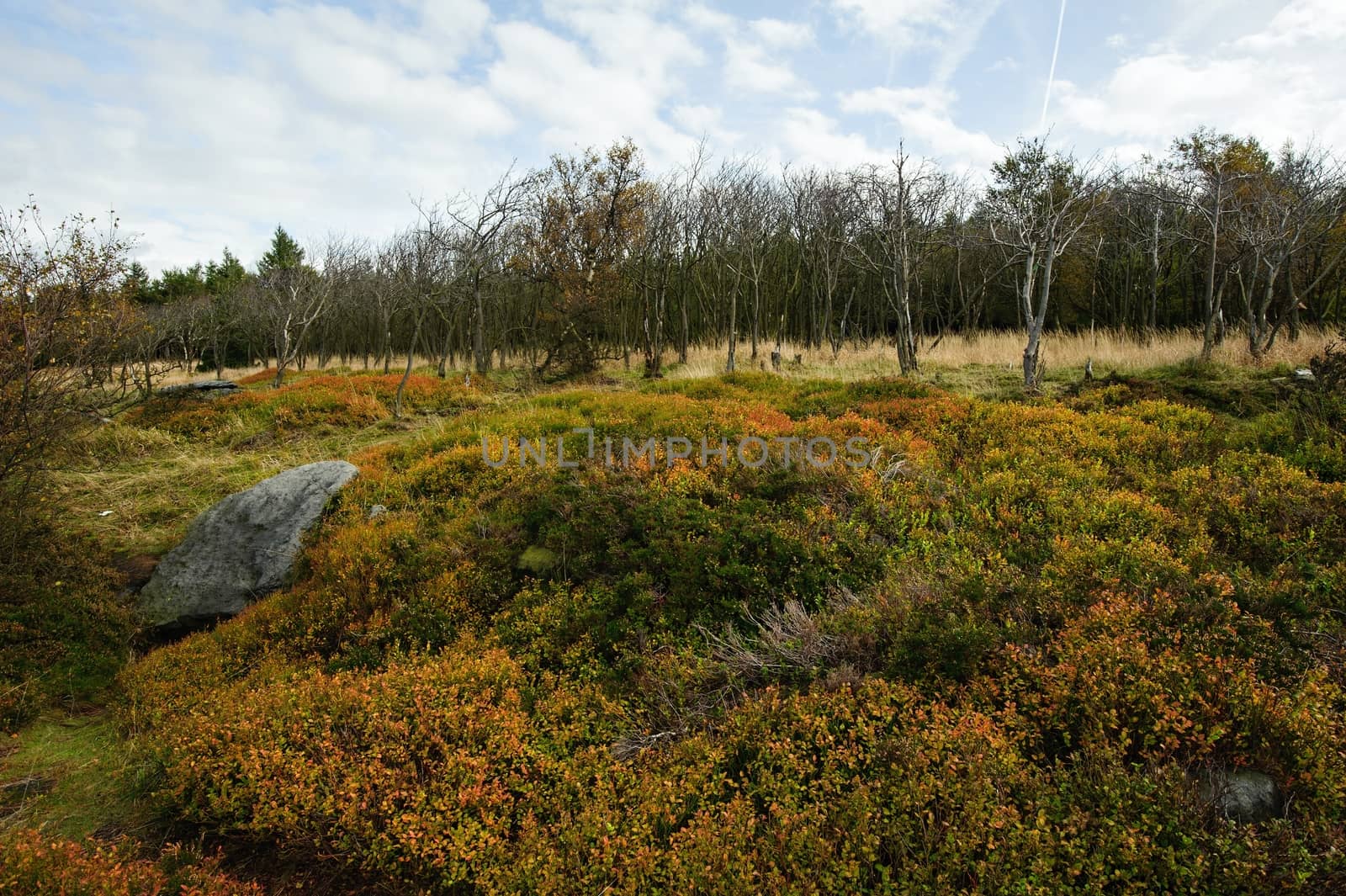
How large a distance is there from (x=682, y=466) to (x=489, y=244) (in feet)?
56.6

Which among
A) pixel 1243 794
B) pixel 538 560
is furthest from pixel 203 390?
pixel 1243 794

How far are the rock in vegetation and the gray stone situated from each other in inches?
734

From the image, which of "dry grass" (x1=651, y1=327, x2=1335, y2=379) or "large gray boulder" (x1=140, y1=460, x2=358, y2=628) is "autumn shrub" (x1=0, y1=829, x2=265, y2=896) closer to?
"large gray boulder" (x1=140, y1=460, x2=358, y2=628)

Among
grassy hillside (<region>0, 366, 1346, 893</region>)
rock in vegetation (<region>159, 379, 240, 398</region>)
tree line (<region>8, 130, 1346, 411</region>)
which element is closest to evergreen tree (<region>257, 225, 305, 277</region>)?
tree line (<region>8, 130, 1346, 411</region>)

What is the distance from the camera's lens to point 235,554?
7730mm

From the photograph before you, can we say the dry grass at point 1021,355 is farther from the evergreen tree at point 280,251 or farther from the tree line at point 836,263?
the evergreen tree at point 280,251

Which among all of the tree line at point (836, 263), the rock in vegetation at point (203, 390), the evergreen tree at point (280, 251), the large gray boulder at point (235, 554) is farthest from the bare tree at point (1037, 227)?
the evergreen tree at point (280, 251)

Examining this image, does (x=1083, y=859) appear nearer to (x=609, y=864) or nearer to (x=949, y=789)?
(x=949, y=789)

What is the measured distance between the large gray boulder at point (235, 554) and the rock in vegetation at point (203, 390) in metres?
9.03


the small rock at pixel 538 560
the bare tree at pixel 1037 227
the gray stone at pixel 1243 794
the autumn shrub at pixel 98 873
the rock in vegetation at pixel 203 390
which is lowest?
the autumn shrub at pixel 98 873

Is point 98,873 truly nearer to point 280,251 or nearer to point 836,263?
point 836,263

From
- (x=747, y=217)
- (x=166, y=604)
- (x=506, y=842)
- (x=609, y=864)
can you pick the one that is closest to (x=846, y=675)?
(x=609, y=864)

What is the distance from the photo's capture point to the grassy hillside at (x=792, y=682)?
3.20 m

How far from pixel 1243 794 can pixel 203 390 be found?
20.1m
